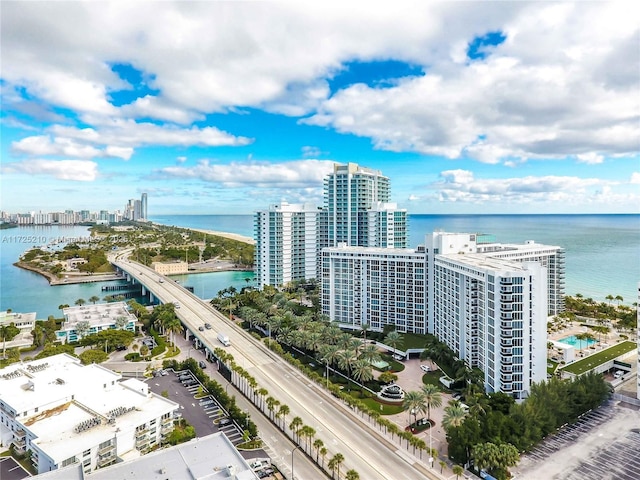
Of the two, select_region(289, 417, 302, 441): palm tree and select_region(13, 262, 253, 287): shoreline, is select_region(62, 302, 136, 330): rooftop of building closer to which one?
select_region(289, 417, 302, 441): palm tree

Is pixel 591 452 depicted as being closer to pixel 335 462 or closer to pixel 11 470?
pixel 335 462

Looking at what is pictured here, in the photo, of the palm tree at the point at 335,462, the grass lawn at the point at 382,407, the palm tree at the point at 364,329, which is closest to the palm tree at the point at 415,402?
the grass lawn at the point at 382,407

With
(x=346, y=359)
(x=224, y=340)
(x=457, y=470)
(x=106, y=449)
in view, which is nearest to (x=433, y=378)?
(x=346, y=359)

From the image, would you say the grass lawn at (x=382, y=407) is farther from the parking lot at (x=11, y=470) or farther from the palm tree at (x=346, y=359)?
the parking lot at (x=11, y=470)

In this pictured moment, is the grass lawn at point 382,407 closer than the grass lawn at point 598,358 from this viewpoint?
Yes

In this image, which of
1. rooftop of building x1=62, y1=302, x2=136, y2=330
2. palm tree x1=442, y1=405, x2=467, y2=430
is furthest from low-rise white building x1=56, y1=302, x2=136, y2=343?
palm tree x1=442, y1=405, x2=467, y2=430

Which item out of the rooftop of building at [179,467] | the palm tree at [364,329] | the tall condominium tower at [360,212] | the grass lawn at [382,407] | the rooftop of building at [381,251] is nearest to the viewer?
the rooftop of building at [179,467]
